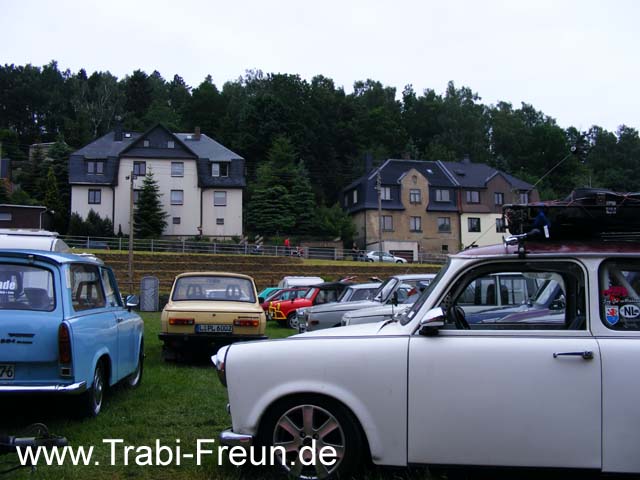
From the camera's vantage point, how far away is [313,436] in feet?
14.9

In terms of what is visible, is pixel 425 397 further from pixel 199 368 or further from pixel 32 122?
pixel 32 122

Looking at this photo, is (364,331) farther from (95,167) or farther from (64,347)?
(95,167)

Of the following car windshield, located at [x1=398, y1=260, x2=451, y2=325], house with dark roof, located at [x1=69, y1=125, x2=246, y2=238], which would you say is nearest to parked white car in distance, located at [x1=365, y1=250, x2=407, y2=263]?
house with dark roof, located at [x1=69, y1=125, x2=246, y2=238]

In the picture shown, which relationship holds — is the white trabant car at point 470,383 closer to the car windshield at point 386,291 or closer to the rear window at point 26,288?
the rear window at point 26,288

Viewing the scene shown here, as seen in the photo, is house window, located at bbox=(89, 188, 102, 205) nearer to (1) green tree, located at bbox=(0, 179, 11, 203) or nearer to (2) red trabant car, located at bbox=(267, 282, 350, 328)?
(1) green tree, located at bbox=(0, 179, 11, 203)

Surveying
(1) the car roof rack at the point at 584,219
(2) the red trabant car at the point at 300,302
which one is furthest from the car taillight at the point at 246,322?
(2) the red trabant car at the point at 300,302

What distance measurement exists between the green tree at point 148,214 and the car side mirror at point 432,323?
54.8 m

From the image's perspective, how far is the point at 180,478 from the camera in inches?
199

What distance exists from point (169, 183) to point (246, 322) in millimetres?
53091

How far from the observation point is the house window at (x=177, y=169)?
205 ft

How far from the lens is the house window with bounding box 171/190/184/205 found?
61.9 meters

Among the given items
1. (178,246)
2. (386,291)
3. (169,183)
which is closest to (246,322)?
(386,291)

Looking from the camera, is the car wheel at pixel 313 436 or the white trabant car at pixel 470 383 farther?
the car wheel at pixel 313 436

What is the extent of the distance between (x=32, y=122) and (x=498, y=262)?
119m
